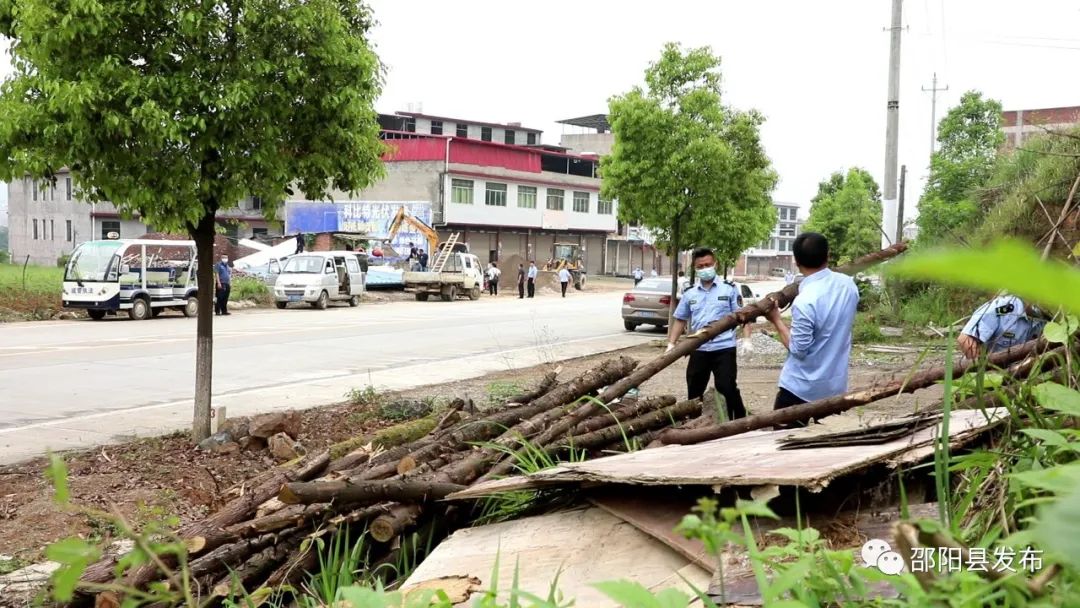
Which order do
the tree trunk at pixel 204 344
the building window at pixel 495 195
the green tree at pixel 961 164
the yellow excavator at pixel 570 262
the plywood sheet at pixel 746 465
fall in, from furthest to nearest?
the building window at pixel 495 195 → the yellow excavator at pixel 570 262 → the green tree at pixel 961 164 → the tree trunk at pixel 204 344 → the plywood sheet at pixel 746 465

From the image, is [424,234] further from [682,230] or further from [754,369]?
[754,369]

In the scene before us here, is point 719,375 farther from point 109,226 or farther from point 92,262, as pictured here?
point 109,226

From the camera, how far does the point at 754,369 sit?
49.9 feet

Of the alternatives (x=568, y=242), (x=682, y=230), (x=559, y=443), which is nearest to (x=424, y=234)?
(x=568, y=242)

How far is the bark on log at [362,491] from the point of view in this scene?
3.36 meters

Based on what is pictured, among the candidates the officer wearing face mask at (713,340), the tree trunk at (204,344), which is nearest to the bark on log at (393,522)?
the officer wearing face mask at (713,340)

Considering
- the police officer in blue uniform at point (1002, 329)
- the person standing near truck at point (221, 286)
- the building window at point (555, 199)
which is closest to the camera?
the police officer in blue uniform at point (1002, 329)

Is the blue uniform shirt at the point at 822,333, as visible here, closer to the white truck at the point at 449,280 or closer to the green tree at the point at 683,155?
the green tree at the point at 683,155

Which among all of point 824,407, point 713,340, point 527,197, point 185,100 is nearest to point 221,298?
point 185,100

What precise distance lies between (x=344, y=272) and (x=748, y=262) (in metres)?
66.2

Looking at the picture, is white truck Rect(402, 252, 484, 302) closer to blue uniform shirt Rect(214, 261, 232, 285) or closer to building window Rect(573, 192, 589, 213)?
blue uniform shirt Rect(214, 261, 232, 285)

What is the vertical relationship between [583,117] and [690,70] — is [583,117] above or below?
above

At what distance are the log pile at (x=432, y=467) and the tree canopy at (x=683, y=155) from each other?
12.9 meters

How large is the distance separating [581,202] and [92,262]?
4120 centimetres
